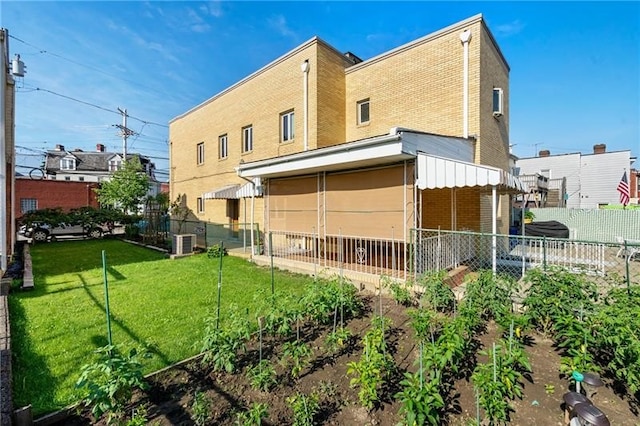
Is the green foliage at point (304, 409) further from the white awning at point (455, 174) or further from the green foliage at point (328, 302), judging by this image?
the white awning at point (455, 174)

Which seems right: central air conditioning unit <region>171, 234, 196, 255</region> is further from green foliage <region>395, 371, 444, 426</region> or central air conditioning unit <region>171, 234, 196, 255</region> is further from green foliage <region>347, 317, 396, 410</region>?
green foliage <region>395, 371, 444, 426</region>

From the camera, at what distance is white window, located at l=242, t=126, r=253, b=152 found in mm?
14812

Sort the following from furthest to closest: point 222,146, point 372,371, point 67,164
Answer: point 67,164 → point 222,146 → point 372,371

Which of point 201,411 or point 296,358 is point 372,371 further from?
point 201,411

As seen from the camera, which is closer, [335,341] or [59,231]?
[335,341]

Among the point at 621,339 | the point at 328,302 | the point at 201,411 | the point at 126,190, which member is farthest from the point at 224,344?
the point at 126,190

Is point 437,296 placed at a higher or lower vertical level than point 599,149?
lower

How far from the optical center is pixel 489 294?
4.52 meters

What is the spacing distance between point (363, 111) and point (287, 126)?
341 cm

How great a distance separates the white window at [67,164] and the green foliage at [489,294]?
5123cm

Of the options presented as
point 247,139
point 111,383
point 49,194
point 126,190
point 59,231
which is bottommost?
point 111,383

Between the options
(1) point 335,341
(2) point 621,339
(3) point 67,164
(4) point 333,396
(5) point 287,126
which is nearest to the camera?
(2) point 621,339

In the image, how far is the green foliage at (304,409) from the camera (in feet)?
8.48

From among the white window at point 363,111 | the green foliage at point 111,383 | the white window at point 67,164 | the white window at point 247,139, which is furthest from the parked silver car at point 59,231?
the white window at point 67,164
